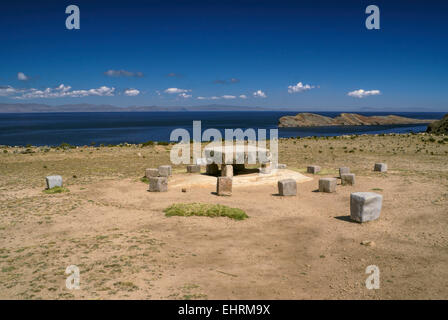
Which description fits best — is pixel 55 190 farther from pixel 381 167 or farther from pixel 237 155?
pixel 381 167

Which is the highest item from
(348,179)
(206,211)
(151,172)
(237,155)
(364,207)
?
(237,155)

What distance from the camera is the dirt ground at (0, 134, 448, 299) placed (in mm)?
8094

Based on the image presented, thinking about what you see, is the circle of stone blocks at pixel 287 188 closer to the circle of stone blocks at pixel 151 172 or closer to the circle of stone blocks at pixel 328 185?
the circle of stone blocks at pixel 328 185

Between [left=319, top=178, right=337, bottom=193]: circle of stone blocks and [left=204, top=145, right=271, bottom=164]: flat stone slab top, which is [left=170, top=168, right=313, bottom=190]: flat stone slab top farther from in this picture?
[left=319, top=178, right=337, bottom=193]: circle of stone blocks

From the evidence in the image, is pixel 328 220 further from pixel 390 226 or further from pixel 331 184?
pixel 331 184

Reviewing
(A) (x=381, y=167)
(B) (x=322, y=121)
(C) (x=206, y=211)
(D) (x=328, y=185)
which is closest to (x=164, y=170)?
(C) (x=206, y=211)

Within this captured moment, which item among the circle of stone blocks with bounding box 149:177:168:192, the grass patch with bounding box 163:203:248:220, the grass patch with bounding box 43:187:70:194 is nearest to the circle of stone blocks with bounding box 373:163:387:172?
the grass patch with bounding box 163:203:248:220

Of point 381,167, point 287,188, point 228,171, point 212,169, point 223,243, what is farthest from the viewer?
point 381,167

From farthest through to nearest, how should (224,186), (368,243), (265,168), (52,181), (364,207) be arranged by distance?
(265,168), (52,181), (224,186), (364,207), (368,243)

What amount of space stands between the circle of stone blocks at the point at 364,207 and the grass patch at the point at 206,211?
404cm

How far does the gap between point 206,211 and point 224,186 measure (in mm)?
3324

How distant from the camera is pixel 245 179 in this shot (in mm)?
20031

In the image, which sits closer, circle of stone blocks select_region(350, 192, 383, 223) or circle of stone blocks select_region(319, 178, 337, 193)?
circle of stone blocks select_region(350, 192, 383, 223)

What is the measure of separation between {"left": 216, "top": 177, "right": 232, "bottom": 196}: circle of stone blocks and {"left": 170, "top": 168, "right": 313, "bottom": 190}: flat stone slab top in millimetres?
1837
